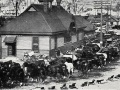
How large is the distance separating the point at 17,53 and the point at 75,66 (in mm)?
10121

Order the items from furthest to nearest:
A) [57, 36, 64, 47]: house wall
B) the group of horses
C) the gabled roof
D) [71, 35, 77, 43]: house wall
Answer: [71, 35, 77, 43]: house wall < [57, 36, 64, 47]: house wall < the gabled roof < the group of horses

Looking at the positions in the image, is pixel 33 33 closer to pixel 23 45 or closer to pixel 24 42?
pixel 24 42

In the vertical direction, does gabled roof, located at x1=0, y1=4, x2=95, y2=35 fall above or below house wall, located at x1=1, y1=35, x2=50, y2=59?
above

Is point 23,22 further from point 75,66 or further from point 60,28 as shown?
point 75,66

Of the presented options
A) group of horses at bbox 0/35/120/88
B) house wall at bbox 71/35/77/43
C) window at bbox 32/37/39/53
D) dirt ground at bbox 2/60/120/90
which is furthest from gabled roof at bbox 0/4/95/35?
group of horses at bbox 0/35/120/88

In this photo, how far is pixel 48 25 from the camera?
3366 cm

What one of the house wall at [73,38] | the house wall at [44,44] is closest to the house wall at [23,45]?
the house wall at [44,44]

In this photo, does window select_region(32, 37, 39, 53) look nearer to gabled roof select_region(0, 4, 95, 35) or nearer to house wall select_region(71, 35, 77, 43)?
gabled roof select_region(0, 4, 95, 35)

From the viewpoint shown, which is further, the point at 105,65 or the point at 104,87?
the point at 105,65

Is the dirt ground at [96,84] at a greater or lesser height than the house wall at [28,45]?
lesser

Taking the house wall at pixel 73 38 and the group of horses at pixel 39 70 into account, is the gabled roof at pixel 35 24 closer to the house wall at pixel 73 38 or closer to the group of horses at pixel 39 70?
the house wall at pixel 73 38

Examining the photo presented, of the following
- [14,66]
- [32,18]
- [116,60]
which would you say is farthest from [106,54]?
[14,66]

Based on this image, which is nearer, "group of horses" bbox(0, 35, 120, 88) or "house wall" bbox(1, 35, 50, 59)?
"group of horses" bbox(0, 35, 120, 88)

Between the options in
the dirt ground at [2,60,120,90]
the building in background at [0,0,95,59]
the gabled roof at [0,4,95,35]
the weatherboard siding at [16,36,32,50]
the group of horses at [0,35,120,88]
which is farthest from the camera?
the weatherboard siding at [16,36,32,50]
